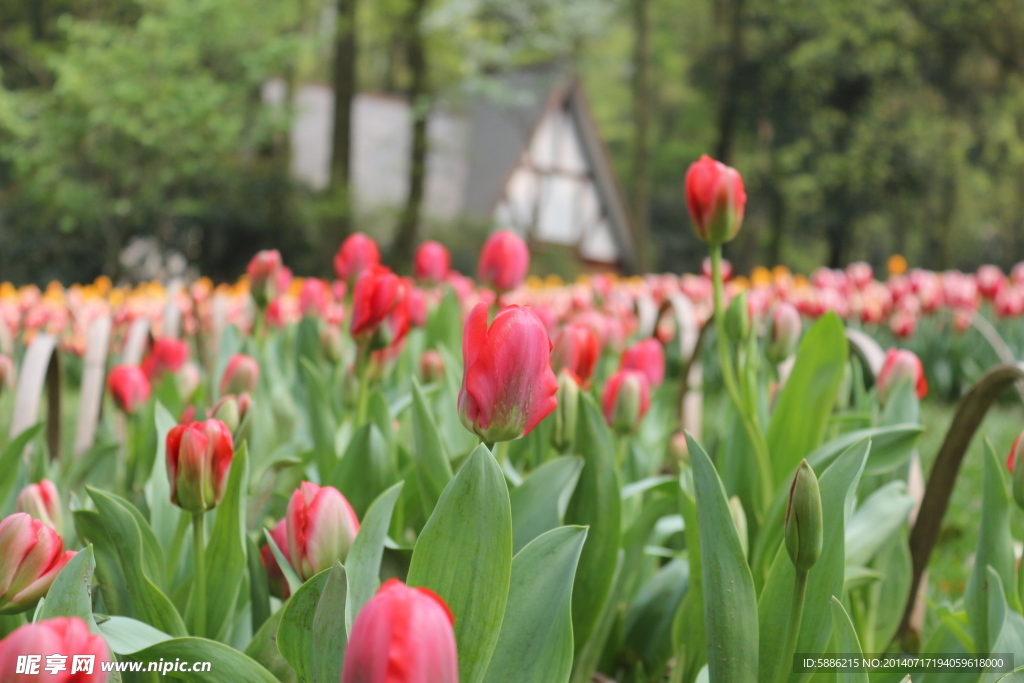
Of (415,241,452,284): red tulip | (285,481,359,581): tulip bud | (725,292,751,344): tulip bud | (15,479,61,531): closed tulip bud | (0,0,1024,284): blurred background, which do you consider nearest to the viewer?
(285,481,359,581): tulip bud

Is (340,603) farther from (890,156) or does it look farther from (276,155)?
Result: (890,156)

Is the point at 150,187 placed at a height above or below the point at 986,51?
below

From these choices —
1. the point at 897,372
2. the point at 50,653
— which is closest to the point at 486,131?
the point at 897,372

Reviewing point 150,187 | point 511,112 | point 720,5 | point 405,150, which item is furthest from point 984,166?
point 150,187

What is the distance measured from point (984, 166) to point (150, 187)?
1506 cm

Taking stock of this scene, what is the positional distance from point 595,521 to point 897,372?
0.67 meters

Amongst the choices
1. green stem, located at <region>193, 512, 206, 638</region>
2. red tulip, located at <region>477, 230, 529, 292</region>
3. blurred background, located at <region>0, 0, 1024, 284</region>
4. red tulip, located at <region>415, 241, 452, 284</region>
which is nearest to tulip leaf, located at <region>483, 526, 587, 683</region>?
green stem, located at <region>193, 512, 206, 638</region>

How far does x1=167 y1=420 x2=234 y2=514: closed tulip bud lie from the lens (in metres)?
0.81

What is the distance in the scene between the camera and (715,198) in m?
1.13

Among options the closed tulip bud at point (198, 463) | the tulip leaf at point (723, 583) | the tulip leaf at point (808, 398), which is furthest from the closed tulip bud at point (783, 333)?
the closed tulip bud at point (198, 463)

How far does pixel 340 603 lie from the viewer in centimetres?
61

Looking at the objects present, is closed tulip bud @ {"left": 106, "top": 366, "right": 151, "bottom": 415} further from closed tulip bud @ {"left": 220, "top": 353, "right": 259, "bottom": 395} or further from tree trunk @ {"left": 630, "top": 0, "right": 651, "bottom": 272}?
tree trunk @ {"left": 630, "top": 0, "right": 651, "bottom": 272}

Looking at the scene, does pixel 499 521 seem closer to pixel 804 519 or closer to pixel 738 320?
pixel 804 519

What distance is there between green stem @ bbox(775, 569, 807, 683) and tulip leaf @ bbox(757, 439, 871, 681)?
16 millimetres
